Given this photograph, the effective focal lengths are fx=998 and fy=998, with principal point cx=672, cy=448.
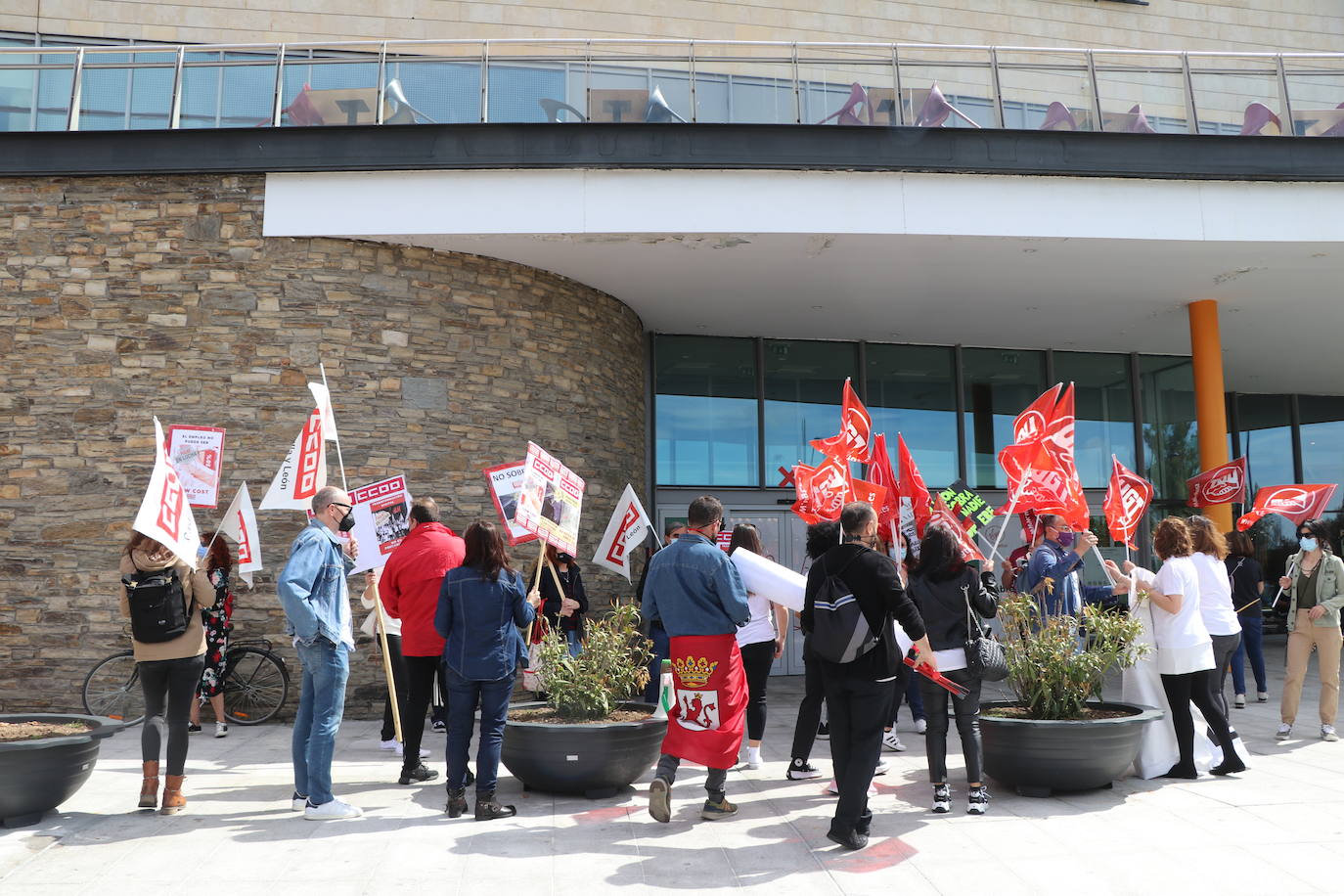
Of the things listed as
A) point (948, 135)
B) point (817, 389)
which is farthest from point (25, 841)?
point (817, 389)

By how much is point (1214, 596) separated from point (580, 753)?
15.1 feet

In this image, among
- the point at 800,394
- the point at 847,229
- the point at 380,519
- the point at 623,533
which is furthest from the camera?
the point at 800,394

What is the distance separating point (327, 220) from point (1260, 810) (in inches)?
347

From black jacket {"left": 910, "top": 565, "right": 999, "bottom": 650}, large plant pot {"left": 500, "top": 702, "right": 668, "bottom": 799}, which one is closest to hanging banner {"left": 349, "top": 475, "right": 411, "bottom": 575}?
large plant pot {"left": 500, "top": 702, "right": 668, "bottom": 799}

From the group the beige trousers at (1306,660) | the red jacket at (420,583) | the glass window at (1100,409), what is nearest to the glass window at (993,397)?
the glass window at (1100,409)

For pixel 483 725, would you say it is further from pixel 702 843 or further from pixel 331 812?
pixel 702 843

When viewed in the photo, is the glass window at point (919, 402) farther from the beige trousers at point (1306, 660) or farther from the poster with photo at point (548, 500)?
the poster with photo at point (548, 500)

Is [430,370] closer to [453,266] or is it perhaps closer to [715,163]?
[453,266]

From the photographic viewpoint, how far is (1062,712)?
19.9ft

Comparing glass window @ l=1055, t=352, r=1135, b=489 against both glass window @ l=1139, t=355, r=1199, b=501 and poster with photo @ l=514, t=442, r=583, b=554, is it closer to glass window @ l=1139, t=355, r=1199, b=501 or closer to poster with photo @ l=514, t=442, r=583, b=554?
glass window @ l=1139, t=355, r=1199, b=501

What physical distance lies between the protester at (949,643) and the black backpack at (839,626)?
891mm

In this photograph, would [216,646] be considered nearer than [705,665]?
No

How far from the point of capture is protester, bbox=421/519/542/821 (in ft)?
18.5

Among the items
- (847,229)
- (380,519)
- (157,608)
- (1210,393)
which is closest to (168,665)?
(157,608)
